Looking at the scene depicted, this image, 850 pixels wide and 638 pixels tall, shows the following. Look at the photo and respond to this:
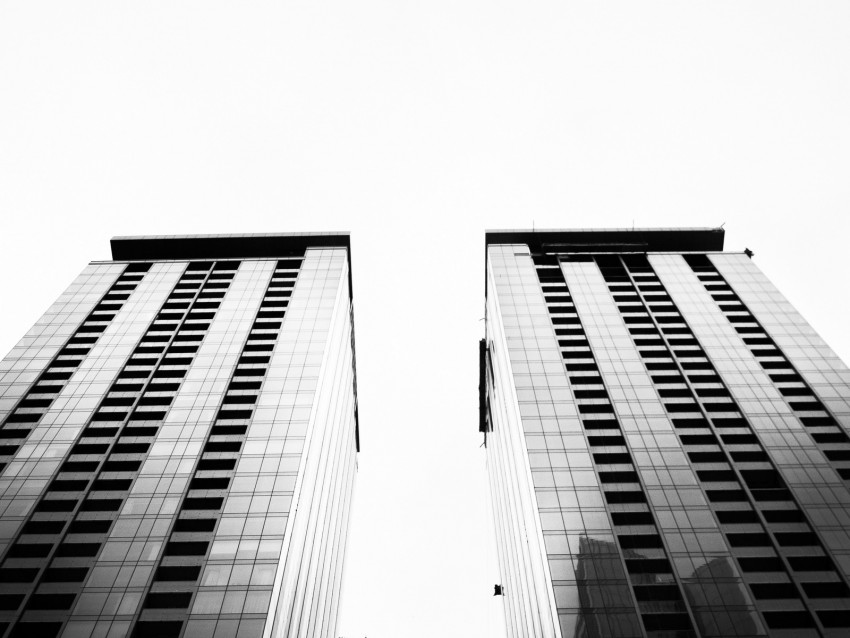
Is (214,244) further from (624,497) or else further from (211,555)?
(624,497)

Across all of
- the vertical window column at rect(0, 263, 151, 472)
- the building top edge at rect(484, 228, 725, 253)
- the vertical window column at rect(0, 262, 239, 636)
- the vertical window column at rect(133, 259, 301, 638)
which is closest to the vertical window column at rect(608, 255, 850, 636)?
the building top edge at rect(484, 228, 725, 253)

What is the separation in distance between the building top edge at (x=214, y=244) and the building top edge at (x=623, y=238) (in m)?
26.1

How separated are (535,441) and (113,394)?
4258cm

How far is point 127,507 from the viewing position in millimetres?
48000

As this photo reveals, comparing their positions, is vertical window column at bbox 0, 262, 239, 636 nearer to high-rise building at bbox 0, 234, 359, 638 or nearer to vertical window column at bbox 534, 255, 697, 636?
high-rise building at bbox 0, 234, 359, 638

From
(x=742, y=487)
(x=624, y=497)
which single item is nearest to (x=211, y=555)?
(x=624, y=497)

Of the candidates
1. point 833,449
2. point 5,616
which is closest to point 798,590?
point 833,449

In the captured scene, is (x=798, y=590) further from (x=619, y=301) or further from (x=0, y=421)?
(x=0, y=421)

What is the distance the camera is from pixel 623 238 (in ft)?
296

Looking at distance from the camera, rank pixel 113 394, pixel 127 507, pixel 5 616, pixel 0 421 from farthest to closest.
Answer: pixel 113 394
pixel 0 421
pixel 127 507
pixel 5 616

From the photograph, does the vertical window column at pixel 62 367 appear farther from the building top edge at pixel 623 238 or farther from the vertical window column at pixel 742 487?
the vertical window column at pixel 742 487

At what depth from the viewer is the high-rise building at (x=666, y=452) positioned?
135 ft

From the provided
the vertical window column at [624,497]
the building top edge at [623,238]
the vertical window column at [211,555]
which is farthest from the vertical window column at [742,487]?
the vertical window column at [211,555]

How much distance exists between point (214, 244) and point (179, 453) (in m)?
46.8
